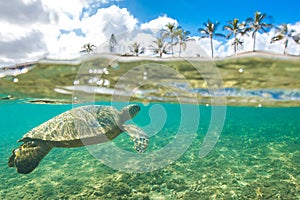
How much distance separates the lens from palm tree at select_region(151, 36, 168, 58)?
11188mm

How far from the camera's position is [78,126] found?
8109 mm

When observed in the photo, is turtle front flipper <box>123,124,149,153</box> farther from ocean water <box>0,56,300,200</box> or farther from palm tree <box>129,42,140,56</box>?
palm tree <box>129,42,140,56</box>

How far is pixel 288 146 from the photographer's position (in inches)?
681

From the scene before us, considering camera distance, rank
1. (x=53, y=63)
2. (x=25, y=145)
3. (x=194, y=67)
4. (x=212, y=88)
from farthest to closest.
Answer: (x=212, y=88)
(x=194, y=67)
(x=53, y=63)
(x=25, y=145)

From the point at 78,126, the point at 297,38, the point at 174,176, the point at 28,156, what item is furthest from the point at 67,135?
the point at 297,38

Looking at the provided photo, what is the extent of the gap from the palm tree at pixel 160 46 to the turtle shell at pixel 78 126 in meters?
4.68

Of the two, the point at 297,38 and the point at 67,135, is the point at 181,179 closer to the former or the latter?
the point at 67,135

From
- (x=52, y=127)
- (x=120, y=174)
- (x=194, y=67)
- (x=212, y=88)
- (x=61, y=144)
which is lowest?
(x=120, y=174)

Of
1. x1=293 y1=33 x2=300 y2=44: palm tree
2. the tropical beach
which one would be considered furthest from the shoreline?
x1=293 y1=33 x2=300 y2=44: palm tree

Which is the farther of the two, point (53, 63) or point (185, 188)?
point (53, 63)

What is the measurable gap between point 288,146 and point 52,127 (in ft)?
55.6

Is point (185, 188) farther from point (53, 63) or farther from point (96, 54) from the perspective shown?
point (53, 63)

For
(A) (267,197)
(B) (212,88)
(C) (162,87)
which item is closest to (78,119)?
(A) (267,197)

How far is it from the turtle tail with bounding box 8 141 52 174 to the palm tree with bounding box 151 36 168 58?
686cm
